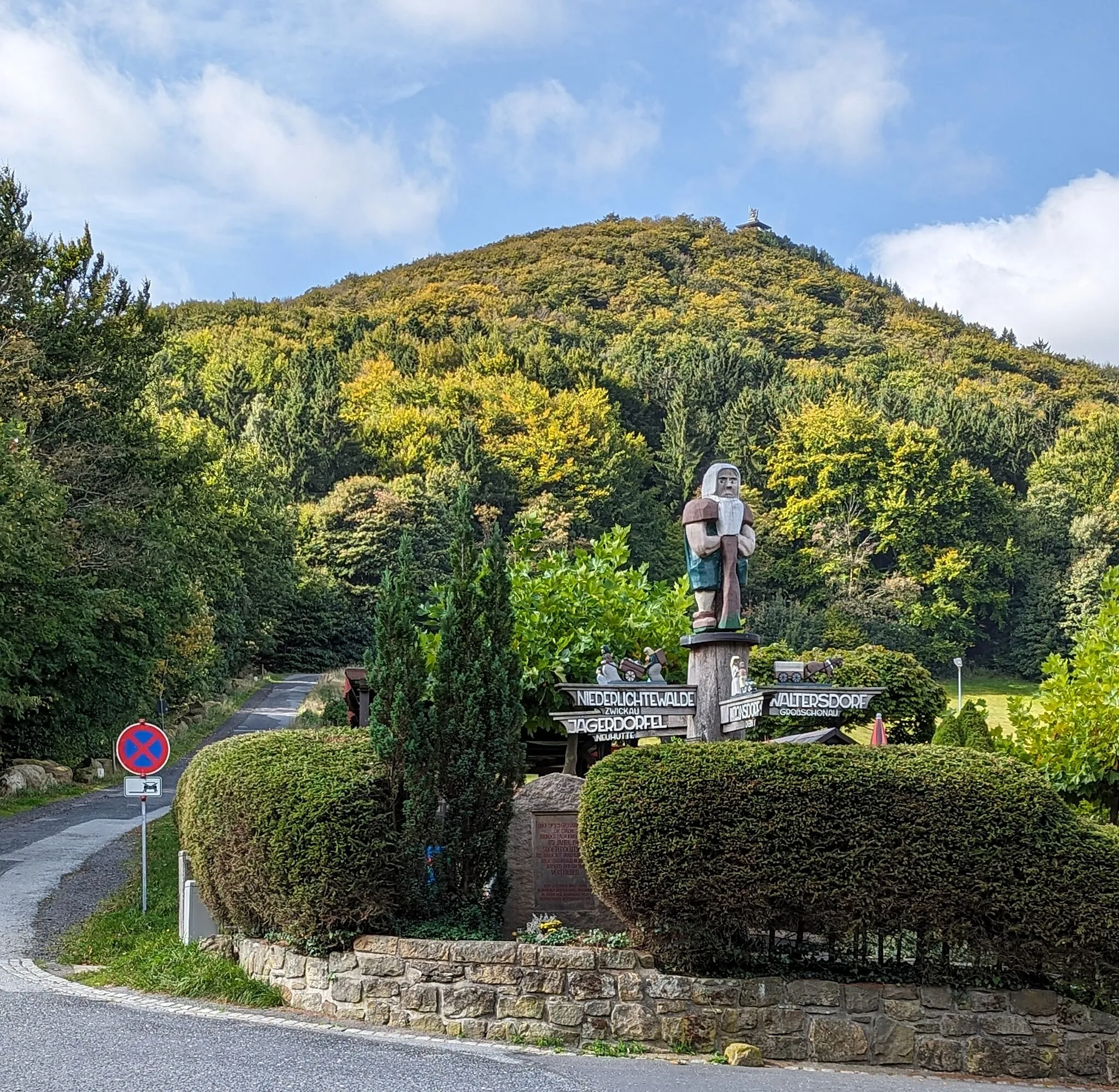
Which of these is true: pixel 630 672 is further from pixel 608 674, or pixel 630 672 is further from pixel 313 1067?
pixel 313 1067

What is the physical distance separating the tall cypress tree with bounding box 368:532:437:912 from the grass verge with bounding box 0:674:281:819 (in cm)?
1655

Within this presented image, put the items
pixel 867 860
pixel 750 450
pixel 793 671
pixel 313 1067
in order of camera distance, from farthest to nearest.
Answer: pixel 750 450 < pixel 793 671 < pixel 867 860 < pixel 313 1067

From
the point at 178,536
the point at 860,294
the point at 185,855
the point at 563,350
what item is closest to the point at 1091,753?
the point at 185,855

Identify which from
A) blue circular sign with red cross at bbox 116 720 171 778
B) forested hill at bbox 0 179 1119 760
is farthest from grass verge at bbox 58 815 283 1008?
forested hill at bbox 0 179 1119 760

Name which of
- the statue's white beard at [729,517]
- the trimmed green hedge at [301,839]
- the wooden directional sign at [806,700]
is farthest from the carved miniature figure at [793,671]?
the trimmed green hedge at [301,839]

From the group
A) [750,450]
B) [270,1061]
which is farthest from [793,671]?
[750,450]

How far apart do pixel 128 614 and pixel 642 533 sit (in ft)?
147

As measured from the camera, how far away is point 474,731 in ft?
34.4

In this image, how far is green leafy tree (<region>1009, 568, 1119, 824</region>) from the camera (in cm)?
1155

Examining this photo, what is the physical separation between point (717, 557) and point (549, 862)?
2.99 meters

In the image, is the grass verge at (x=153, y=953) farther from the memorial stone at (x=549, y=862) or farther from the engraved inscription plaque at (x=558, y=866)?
the engraved inscription plaque at (x=558, y=866)

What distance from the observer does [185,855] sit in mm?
13109

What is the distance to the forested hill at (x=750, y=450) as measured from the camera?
225 feet

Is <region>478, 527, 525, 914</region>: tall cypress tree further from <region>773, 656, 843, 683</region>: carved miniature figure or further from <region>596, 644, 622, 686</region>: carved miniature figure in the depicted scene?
<region>773, 656, 843, 683</region>: carved miniature figure
